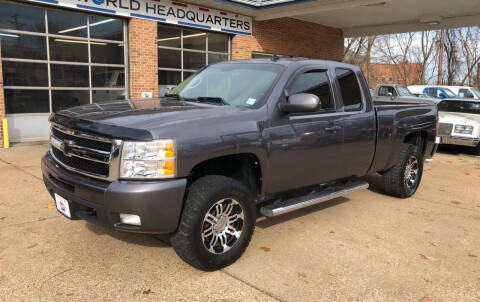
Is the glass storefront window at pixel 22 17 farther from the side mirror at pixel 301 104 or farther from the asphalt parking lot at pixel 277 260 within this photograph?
the side mirror at pixel 301 104

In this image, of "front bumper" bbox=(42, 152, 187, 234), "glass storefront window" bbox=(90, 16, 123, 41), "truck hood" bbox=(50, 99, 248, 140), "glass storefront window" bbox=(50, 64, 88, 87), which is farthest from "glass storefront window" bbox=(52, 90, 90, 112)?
"front bumper" bbox=(42, 152, 187, 234)

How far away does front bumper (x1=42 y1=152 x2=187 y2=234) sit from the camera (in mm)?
3102

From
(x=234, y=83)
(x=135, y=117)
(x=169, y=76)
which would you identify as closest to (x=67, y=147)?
(x=135, y=117)

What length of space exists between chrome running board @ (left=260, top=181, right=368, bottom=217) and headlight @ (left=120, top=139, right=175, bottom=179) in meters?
1.29

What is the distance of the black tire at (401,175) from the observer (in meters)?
5.98

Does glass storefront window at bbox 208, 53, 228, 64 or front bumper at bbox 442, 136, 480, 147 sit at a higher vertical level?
glass storefront window at bbox 208, 53, 228, 64

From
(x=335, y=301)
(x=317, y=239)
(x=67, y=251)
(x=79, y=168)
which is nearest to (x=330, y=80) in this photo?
(x=317, y=239)

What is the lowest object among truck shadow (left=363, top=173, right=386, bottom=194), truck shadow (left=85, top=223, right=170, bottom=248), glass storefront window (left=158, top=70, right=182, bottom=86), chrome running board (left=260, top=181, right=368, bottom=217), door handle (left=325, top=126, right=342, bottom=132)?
truck shadow (left=363, top=173, right=386, bottom=194)

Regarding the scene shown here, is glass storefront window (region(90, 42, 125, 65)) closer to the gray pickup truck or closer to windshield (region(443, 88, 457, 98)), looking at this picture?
the gray pickup truck

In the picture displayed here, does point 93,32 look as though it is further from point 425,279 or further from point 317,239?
point 425,279

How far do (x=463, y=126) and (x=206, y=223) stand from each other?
9.76 metres

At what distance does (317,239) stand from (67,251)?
8.25 ft

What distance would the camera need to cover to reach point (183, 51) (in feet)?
44.9

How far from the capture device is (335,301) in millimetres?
3213
